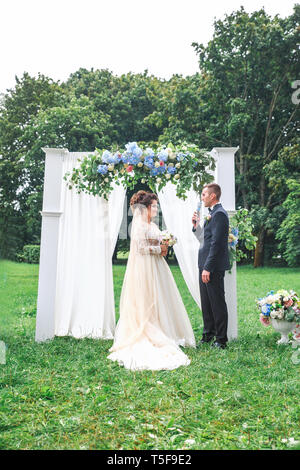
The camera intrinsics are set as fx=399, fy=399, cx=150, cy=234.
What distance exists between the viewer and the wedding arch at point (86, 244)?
491 cm

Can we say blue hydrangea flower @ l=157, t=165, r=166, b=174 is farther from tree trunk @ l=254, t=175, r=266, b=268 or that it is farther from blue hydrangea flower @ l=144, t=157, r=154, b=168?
tree trunk @ l=254, t=175, r=266, b=268

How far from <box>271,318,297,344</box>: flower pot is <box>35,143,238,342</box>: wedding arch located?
1.86 feet

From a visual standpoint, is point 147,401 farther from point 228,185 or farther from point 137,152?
point 228,185

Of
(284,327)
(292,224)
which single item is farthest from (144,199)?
(292,224)

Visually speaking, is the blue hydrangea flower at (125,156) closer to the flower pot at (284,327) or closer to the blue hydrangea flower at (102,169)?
the blue hydrangea flower at (102,169)

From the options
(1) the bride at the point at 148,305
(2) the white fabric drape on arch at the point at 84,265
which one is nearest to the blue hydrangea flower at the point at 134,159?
(1) the bride at the point at 148,305

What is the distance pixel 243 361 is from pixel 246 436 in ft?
5.25

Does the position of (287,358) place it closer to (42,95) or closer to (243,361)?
(243,361)

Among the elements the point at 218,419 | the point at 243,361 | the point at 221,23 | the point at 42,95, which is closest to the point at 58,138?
the point at 42,95

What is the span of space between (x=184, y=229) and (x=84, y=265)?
1381mm

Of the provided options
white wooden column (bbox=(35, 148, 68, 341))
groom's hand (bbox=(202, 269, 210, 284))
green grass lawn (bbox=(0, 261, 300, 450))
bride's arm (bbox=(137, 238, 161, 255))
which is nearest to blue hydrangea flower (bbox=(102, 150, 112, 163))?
white wooden column (bbox=(35, 148, 68, 341))

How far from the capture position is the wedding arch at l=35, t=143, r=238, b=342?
4.91 metres

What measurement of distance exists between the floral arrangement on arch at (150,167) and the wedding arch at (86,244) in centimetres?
20
